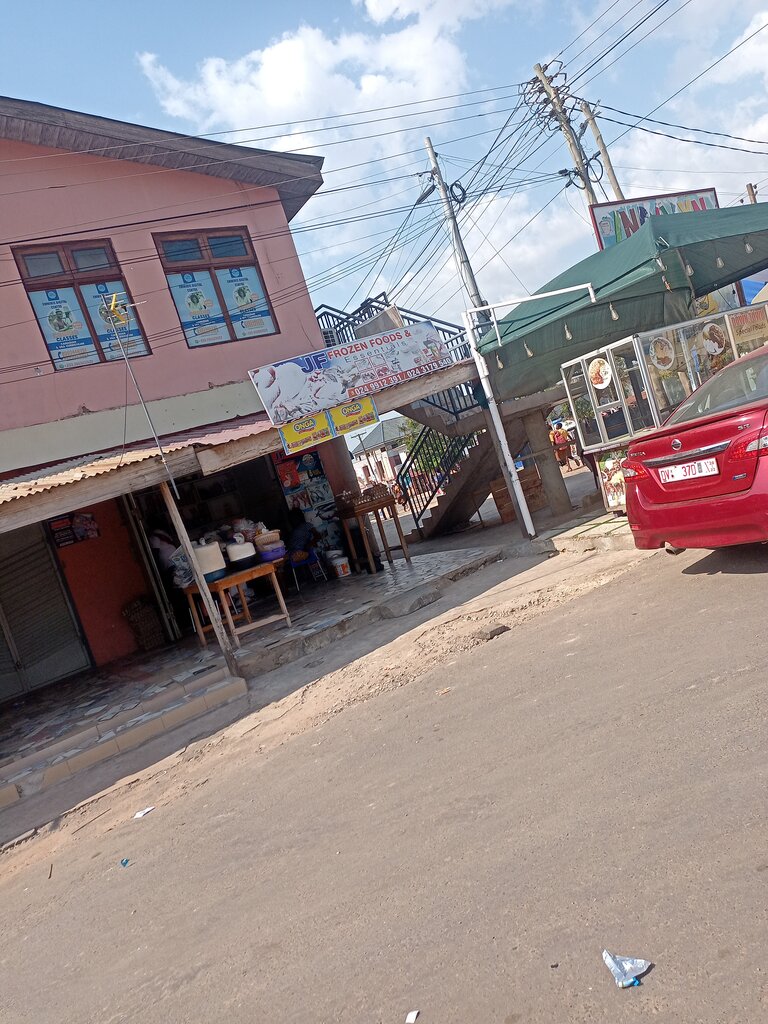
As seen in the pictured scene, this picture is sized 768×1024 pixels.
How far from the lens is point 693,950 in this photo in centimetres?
229

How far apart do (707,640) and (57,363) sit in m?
9.50

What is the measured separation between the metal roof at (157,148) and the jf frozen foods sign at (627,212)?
612 cm

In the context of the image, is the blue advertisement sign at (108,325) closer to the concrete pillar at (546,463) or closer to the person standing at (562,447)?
the concrete pillar at (546,463)

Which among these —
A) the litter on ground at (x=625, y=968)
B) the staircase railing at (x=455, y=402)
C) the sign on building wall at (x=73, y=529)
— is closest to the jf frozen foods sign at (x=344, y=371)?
the sign on building wall at (x=73, y=529)

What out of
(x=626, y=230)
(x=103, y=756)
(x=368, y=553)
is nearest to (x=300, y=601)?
(x=368, y=553)

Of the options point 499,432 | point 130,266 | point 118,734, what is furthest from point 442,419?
point 118,734

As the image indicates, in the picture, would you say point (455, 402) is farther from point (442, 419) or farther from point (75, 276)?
point (75, 276)

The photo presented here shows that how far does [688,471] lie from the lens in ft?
18.4

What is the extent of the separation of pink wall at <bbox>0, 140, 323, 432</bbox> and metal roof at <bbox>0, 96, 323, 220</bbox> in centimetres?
18

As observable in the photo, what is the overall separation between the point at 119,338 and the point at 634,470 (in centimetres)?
792

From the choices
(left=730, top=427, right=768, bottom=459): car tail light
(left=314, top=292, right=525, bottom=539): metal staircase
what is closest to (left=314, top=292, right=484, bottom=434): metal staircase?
(left=314, top=292, right=525, bottom=539): metal staircase

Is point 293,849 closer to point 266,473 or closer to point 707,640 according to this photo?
point 707,640

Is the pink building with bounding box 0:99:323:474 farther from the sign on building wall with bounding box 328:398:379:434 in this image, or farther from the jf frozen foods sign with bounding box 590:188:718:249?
the jf frozen foods sign with bounding box 590:188:718:249

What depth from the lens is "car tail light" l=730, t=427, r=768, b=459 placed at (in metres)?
5.12
